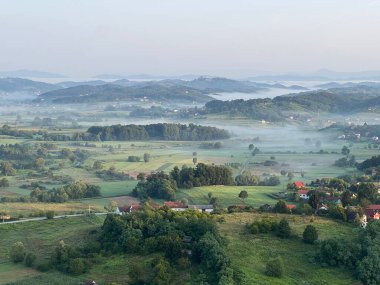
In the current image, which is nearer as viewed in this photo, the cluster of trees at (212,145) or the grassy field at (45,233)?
the grassy field at (45,233)

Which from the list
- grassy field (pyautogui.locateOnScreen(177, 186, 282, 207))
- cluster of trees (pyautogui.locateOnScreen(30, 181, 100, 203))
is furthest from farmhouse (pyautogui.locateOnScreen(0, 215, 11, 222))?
grassy field (pyautogui.locateOnScreen(177, 186, 282, 207))

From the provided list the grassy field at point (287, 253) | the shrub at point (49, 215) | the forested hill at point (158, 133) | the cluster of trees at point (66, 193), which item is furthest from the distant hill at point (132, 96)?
the grassy field at point (287, 253)

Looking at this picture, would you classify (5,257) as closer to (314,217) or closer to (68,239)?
(68,239)

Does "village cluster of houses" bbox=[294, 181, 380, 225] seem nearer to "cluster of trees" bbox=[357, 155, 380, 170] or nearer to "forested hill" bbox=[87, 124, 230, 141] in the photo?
"cluster of trees" bbox=[357, 155, 380, 170]

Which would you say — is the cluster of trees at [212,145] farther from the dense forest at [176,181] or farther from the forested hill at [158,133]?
the dense forest at [176,181]

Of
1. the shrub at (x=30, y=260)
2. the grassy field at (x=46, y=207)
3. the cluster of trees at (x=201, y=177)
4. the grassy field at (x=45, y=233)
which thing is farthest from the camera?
the cluster of trees at (x=201, y=177)

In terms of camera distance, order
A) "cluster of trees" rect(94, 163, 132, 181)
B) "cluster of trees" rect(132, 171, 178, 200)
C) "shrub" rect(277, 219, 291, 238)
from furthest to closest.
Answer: "cluster of trees" rect(94, 163, 132, 181) → "cluster of trees" rect(132, 171, 178, 200) → "shrub" rect(277, 219, 291, 238)

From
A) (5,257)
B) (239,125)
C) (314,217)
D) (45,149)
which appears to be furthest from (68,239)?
(239,125)
